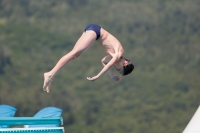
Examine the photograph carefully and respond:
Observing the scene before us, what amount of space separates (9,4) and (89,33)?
56112mm

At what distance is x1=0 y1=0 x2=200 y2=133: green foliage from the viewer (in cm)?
5000

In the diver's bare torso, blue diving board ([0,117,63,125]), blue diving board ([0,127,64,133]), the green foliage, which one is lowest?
blue diving board ([0,127,64,133])

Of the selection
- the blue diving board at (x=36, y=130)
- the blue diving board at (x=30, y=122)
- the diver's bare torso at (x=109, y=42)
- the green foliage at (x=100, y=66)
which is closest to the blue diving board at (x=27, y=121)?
the blue diving board at (x=30, y=122)

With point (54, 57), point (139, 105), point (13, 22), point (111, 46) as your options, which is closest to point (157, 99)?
point (139, 105)

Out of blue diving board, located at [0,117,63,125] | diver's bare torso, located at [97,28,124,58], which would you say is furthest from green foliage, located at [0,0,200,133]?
blue diving board, located at [0,117,63,125]

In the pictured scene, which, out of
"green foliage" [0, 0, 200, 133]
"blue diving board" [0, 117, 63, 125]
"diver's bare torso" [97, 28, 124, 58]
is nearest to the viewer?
"blue diving board" [0, 117, 63, 125]

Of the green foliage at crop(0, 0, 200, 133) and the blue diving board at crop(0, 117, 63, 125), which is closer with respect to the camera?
the blue diving board at crop(0, 117, 63, 125)

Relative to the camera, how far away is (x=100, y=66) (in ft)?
177

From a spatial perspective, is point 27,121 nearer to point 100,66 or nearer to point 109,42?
point 109,42

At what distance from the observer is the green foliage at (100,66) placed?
50.0 metres

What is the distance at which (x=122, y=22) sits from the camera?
6328 cm

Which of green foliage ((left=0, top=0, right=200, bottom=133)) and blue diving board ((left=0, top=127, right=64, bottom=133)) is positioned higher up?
green foliage ((left=0, top=0, right=200, bottom=133))

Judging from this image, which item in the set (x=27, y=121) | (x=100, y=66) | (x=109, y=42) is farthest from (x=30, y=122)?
(x=100, y=66)

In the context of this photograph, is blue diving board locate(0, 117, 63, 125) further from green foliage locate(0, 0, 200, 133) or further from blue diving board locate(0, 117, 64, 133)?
green foliage locate(0, 0, 200, 133)
